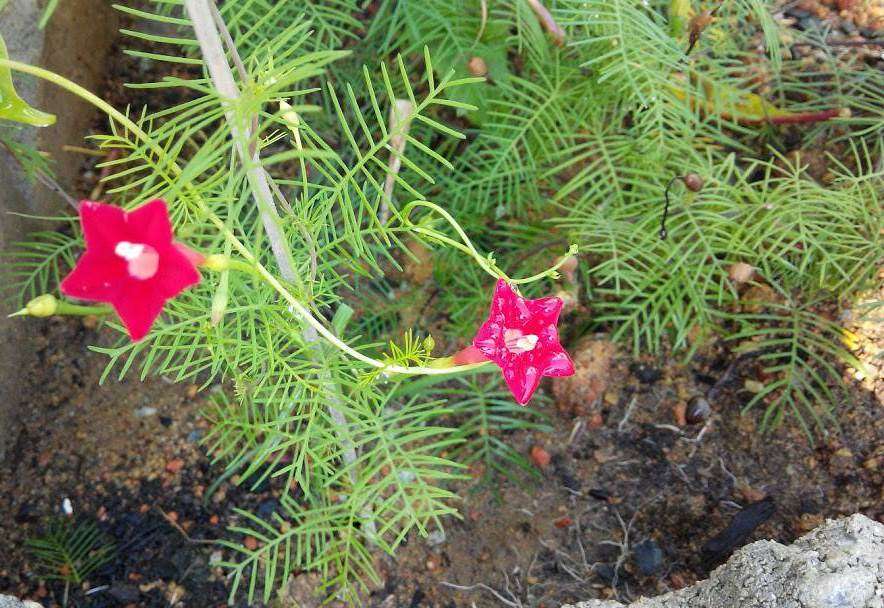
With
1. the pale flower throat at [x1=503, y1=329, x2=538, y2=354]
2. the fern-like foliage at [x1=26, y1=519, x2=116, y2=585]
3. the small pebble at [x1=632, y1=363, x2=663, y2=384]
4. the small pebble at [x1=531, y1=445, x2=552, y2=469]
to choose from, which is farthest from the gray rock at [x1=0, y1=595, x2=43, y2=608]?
the small pebble at [x1=632, y1=363, x2=663, y2=384]

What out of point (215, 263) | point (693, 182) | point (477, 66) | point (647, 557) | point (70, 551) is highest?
point (215, 263)

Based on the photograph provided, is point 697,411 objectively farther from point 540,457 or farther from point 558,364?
point 558,364

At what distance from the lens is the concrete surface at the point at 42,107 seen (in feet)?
4.85

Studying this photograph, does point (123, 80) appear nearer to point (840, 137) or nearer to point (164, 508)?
point (164, 508)

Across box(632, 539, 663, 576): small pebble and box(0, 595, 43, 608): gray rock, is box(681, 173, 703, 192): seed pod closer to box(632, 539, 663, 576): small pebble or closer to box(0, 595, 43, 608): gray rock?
box(632, 539, 663, 576): small pebble

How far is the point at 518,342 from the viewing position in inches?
32.4

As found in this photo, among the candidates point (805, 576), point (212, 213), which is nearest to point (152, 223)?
Result: point (212, 213)

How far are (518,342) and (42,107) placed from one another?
1256 mm

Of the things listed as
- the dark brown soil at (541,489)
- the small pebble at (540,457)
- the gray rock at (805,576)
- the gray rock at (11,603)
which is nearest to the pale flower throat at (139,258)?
the gray rock at (11,603)

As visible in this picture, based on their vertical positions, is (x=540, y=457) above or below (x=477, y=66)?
below

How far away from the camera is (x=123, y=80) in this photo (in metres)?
1.82

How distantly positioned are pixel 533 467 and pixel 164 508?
711 millimetres

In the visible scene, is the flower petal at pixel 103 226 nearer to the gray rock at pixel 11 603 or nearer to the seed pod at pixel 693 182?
the gray rock at pixel 11 603

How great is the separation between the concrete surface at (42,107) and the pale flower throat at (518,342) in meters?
1.14
